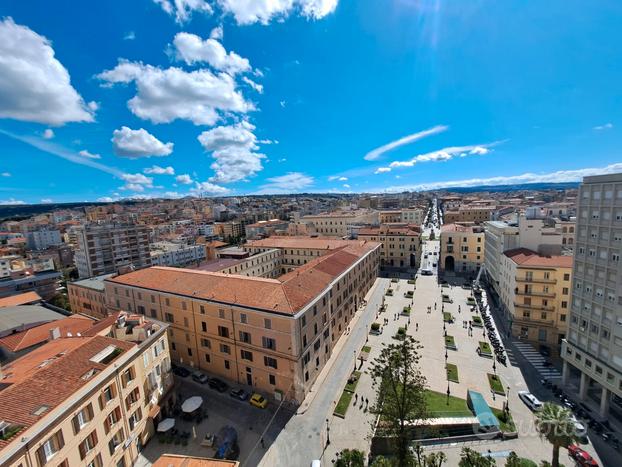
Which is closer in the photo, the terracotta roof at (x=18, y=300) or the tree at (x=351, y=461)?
the tree at (x=351, y=461)

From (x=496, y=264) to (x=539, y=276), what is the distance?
55.3 feet

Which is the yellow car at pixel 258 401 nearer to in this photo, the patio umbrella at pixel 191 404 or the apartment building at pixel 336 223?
the patio umbrella at pixel 191 404

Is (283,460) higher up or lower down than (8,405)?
lower down

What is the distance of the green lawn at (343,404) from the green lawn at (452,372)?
14513mm

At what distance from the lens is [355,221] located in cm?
12319

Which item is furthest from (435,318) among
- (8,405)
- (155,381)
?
(8,405)

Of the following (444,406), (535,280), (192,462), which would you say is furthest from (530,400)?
(192,462)

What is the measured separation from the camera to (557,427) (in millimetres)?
23188

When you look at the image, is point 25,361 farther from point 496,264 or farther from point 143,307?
point 496,264

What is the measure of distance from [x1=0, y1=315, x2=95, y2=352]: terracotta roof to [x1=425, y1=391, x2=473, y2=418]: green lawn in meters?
45.1

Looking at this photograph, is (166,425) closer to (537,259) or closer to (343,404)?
(343,404)

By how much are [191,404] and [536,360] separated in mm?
50007

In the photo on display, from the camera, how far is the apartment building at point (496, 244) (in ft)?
192

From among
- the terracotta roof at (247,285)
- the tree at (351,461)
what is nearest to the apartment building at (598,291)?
the tree at (351,461)
